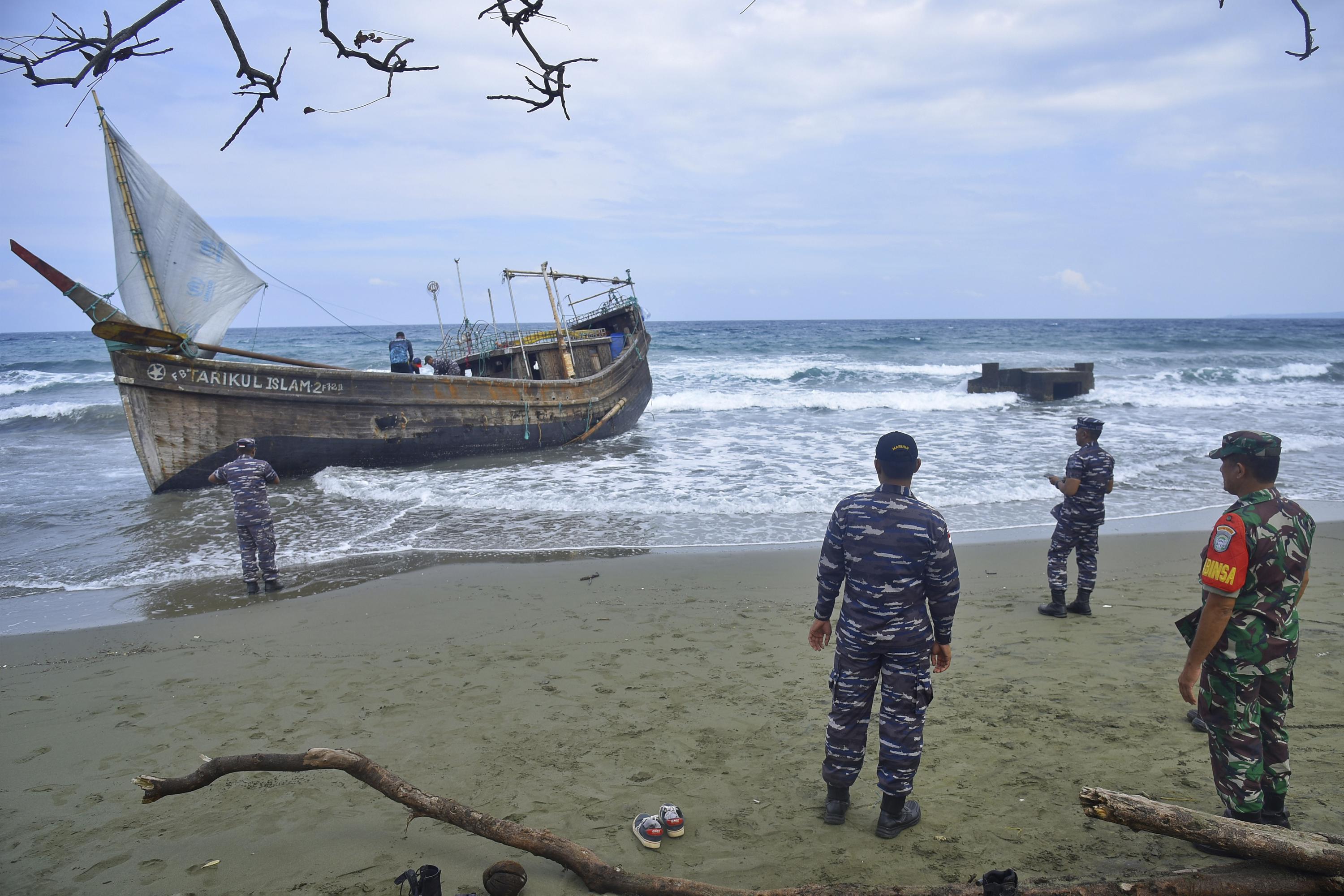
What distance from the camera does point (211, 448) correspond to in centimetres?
1227

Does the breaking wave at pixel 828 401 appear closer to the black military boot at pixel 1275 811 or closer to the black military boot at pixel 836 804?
the black military boot at pixel 1275 811

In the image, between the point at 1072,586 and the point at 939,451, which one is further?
the point at 939,451

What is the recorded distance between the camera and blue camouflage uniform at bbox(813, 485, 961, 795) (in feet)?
10.5

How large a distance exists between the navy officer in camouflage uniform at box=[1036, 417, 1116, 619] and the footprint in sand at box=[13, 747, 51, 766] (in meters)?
6.78

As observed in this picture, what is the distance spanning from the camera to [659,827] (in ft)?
10.6

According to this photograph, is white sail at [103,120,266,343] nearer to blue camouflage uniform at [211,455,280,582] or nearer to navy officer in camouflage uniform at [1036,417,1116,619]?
blue camouflage uniform at [211,455,280,582]

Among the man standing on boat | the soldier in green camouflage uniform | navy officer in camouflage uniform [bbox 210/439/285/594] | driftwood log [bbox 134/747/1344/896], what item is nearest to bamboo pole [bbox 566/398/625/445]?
the man standing on boat

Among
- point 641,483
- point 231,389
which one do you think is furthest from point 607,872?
point 231,389

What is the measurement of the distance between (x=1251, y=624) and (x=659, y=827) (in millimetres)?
2445

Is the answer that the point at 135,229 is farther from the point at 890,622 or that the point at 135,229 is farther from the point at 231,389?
the point at 890,622

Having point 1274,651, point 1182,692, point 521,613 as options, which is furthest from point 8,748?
point 1274,651

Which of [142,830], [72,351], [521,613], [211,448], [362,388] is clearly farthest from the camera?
[72,351]

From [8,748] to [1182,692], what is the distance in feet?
19.5

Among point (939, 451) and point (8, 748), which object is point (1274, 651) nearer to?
point (8, 748)
